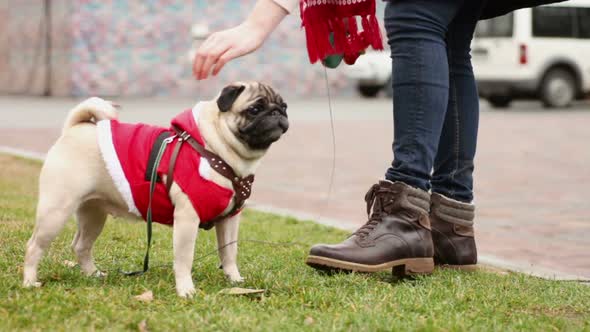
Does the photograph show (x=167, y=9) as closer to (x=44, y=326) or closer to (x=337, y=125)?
(x=337, y=125)

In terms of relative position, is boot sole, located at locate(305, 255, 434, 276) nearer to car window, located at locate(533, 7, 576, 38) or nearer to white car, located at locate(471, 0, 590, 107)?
white car, located at locate(471, 0, 590, 107)

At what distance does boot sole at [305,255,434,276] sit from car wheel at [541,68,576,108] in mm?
15833

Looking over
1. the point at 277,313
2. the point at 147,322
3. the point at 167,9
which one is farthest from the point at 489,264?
the point at 167,9

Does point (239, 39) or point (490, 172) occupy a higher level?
point (239, 39)

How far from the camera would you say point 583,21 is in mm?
18562

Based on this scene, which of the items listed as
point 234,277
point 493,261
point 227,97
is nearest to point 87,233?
point 234,277

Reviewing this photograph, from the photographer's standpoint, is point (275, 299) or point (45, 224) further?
point (45, 224)

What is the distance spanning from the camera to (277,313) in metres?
2.87

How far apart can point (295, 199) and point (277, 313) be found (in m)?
3.76

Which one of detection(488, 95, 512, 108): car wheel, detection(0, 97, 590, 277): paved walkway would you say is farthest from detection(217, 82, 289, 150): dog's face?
detection(488, 95, 512, 108): car wheel

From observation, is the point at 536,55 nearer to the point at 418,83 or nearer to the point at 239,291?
the point at 418,83

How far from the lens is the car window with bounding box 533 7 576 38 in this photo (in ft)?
60.3

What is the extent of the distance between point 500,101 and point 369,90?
595cm

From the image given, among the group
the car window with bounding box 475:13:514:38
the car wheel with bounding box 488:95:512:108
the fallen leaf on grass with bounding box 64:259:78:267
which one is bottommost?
the car wheel with bounding box 488:95:512:108
